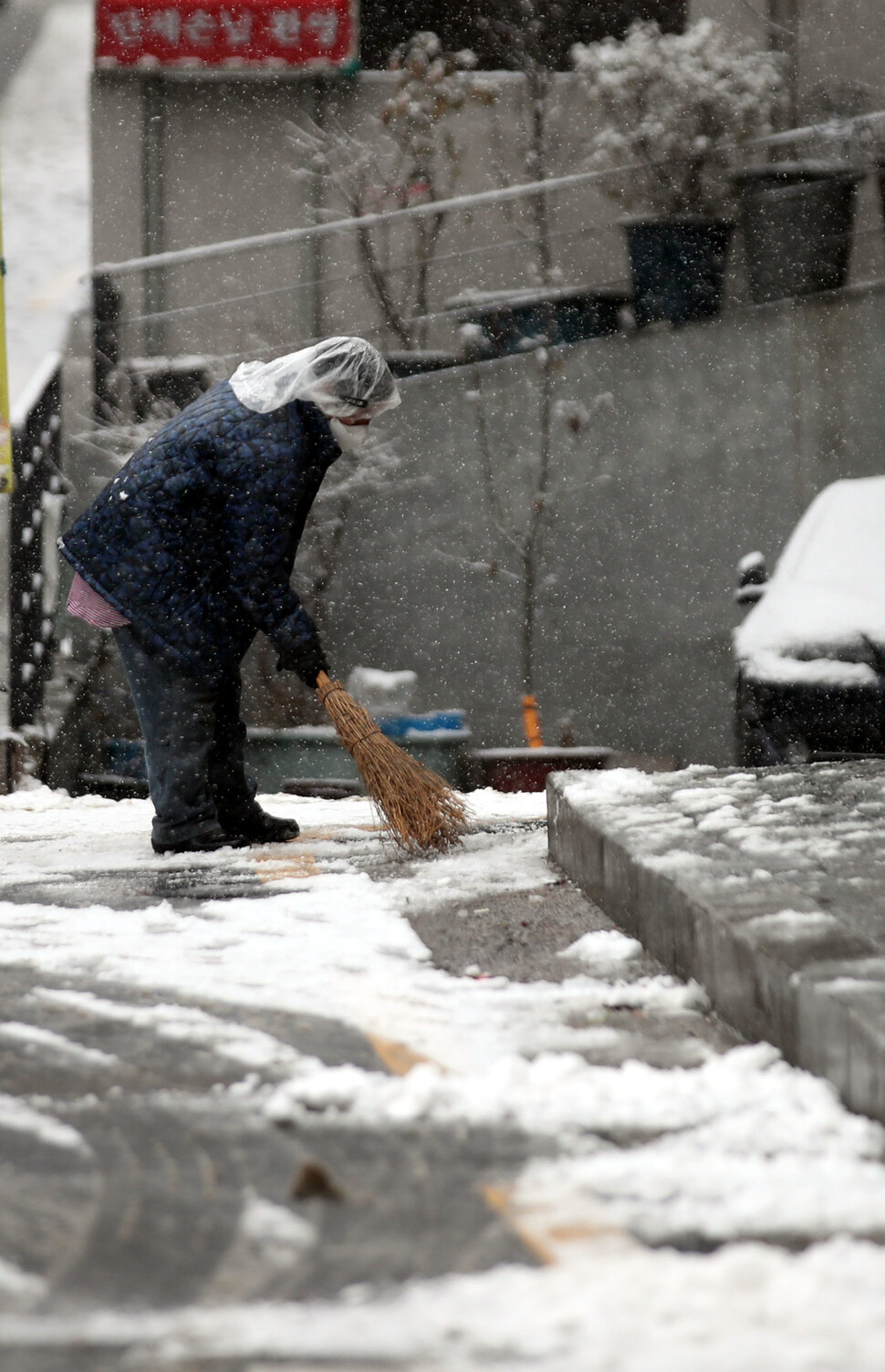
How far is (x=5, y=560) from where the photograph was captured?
692 centimetres

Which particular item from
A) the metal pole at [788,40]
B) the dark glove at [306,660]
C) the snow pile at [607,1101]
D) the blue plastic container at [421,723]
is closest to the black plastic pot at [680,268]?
the metal pole at [788,40]

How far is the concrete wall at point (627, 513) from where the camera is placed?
8.45 meters

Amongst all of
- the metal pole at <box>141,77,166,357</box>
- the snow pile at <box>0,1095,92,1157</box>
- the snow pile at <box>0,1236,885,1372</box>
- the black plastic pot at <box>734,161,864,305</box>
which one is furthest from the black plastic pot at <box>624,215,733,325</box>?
the snow pile at <box>0,1236,885,1372</box>

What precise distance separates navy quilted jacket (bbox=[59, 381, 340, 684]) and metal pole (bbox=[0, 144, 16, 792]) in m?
2.29

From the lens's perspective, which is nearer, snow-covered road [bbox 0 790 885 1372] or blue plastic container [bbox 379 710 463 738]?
snow-covered road [bbox 0 790 885 1372]

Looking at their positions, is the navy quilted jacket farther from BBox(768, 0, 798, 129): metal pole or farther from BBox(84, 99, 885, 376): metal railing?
BBox(768, 0, 798, 129): metal pole

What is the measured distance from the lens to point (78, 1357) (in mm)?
1322

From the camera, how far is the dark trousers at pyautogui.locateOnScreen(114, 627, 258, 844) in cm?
434

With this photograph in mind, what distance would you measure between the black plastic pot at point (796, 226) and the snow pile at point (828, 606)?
2.99m

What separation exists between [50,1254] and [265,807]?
4.40m

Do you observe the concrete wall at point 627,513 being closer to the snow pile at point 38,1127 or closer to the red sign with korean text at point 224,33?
the red sign with korean text at point 224,33

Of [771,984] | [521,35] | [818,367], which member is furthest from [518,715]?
[771,984]

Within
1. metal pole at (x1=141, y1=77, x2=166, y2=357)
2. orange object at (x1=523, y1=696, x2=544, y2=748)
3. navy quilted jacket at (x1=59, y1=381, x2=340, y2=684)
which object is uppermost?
metal pole at (x1=141, y1=77, x2=166, y2=357)

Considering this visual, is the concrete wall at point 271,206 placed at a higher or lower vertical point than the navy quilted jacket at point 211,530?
higher
